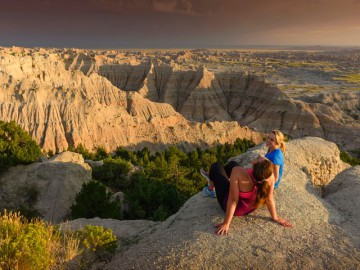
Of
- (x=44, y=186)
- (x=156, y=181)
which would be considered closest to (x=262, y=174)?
(x=44, y=186)

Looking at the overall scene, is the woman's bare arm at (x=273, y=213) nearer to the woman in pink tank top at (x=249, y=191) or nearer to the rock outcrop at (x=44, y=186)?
the woman in pink tank top at (x=249, y=191)

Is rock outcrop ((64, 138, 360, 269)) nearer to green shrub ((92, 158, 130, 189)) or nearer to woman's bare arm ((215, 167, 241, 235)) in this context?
woman's bare arm ((215, 167, 241, 235))

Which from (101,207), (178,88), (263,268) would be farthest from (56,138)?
(178,88)

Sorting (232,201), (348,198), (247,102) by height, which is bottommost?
(247,102)

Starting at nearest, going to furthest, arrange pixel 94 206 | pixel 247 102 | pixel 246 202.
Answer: pixel 246 202, pixel 94 206, pixel 247 102

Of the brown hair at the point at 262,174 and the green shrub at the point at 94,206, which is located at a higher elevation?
the brown hair at the point at 262,174

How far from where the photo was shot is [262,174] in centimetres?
820

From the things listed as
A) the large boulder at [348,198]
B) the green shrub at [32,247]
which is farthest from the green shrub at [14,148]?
the large boulder at [348,198]

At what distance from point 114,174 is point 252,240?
20.4 metres

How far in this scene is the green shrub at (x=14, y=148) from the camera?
76.1 feet

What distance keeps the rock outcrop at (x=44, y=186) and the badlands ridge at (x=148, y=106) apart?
19496mm

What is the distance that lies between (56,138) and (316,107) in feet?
188

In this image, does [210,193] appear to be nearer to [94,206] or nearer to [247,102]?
[94,206]

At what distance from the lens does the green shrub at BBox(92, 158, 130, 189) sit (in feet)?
88.6
